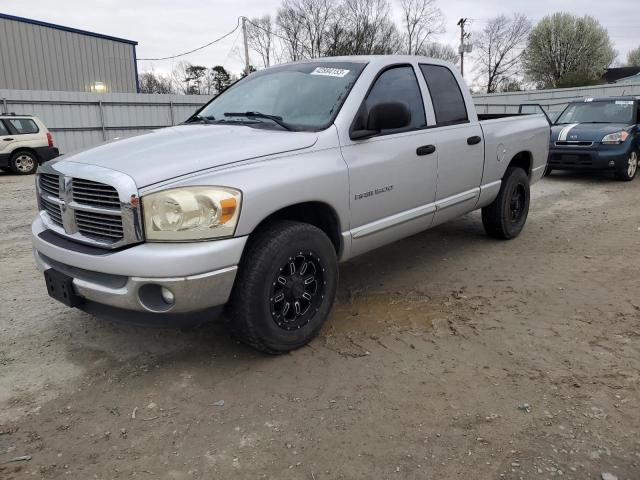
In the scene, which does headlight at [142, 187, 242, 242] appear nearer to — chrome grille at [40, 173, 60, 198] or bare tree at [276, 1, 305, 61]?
chrome grille at [40, 173, 60, 198]

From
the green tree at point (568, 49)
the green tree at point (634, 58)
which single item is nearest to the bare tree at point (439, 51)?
the green tree at point (568, 49)

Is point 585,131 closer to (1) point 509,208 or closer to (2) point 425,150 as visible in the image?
(1) point 509,208

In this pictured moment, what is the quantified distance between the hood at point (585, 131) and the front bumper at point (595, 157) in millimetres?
179

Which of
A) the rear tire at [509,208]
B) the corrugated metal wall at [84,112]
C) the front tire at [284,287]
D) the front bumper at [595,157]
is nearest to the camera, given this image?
the front tire at [284,287]

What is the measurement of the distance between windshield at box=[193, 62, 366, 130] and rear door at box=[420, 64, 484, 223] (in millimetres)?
957

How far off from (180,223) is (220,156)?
0.48 meters

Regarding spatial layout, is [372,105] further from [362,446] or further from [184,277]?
[362,446]

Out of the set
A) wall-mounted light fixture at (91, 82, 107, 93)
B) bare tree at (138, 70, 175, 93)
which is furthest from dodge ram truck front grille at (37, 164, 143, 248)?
bare tree at (138, 70, 175, 93)

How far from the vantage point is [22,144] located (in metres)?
13.7

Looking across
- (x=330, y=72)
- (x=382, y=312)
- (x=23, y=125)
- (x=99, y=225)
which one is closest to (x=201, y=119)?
(x=330, y=72)

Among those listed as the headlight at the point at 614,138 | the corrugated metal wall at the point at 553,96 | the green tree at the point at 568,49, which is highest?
the green tree at the point at 568,49

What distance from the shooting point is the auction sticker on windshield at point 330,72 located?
3.84 metres

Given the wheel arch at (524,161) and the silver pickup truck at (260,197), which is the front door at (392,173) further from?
the wheel arch at (524,161)

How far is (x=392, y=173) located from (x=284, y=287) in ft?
4.13
